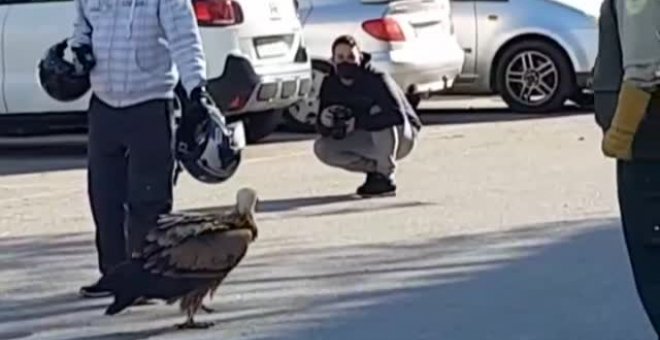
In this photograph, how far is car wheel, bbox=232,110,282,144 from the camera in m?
14.9

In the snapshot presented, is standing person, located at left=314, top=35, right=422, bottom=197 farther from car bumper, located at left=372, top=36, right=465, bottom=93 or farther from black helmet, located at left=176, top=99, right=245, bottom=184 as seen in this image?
→ black helmet, located at left=176, top=99, right=245, bottom=184

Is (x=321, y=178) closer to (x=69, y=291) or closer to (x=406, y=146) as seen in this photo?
(x=406, y=146)

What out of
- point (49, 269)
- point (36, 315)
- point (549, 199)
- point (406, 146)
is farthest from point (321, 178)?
point (36, 315)

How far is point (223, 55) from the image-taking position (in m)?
13.9

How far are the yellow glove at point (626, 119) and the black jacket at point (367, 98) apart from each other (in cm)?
662

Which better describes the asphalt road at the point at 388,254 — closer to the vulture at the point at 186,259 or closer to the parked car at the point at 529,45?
the vulture at the point at 186,259

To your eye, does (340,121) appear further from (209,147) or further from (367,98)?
(209,147)

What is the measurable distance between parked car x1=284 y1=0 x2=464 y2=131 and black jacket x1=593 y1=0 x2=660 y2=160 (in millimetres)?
9998

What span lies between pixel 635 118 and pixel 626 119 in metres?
0.03

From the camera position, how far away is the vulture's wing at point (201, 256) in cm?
732

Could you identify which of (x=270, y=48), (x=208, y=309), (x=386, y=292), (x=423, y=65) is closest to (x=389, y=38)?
(x=423, y=65)

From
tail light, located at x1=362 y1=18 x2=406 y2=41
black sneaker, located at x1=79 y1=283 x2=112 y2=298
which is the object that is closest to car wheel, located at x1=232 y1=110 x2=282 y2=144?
tail light, located at x1=362 y1=18 x2=406 y2=41

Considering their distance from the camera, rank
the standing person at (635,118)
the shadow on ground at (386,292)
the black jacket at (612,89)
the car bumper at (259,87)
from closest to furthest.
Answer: the standing person at (635,118), the black jacket at (612,89), the shadow on ground at (386,292), the car bumper at (259,87)

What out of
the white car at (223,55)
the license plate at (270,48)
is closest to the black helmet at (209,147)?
the white car at (223,55)
